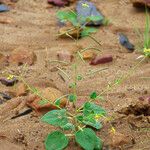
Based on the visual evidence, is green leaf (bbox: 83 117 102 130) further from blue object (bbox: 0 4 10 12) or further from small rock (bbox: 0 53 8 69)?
blue object (bbox: 0 4 10 12)

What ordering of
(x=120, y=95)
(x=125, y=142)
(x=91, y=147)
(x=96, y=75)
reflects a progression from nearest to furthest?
(x=91, y=147), (x=125, y=142), (x=120, y=95), (x=96, y=75)

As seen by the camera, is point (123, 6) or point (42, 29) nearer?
point (42, 29)

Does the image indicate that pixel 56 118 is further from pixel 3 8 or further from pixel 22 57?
pixel 3 8

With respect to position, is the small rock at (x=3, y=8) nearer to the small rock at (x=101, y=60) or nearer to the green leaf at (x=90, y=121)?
the small rock at (x=101, y=60)

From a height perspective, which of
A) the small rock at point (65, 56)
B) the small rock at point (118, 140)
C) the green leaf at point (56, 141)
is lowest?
the small rock at point (65, 56)

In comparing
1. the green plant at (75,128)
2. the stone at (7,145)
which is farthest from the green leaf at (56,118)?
the stone at (7,145)

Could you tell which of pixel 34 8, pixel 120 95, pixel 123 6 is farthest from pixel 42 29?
pixel 120 95

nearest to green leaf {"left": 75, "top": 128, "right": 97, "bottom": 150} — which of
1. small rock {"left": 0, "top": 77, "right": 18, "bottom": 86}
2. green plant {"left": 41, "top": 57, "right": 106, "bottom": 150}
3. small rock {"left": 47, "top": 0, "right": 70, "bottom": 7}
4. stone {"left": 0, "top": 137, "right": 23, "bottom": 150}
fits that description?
green plant {"left": 41, "top": 57, "right": 106, "bottom": 150}

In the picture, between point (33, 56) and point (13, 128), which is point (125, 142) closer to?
point (13, 128)
